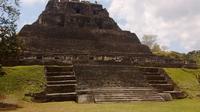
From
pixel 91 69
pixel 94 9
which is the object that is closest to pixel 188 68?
pixel 91 69

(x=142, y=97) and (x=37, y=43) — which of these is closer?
(x=142, y=97)

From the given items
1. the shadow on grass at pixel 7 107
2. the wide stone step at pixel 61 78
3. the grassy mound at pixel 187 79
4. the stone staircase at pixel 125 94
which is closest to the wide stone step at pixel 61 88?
the wide stone step at pixel 61 78

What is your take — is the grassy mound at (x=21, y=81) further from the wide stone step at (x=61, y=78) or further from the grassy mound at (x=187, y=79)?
the grassy mound at (x=187, y=79)

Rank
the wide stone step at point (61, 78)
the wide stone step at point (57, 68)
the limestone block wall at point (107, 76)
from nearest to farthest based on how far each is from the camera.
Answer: the wide stone step at point (61, 78)
the limestone block wall at point (107, 76)
the wide stone step at point (57, 68)

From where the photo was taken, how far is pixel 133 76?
80.2 ft

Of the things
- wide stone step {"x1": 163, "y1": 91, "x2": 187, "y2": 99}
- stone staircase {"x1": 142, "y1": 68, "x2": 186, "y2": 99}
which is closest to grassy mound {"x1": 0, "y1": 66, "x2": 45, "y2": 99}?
stone staircase {"x1": 142, "y1": 68, "x2": 186, "y2": 99}

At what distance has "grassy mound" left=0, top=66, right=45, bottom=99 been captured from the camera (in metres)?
20.1

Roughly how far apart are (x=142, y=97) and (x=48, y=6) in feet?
68.1

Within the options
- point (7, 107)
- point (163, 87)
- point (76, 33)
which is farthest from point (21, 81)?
point (76, 33)

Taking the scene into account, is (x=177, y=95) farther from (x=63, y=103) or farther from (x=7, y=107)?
(x=7, y=107)

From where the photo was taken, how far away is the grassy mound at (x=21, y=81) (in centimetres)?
2008

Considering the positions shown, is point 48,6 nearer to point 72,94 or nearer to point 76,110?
point 72,94

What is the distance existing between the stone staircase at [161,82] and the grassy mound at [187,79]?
0.54m

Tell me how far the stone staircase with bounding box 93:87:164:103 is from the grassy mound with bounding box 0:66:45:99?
10.2ft
